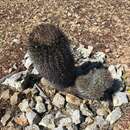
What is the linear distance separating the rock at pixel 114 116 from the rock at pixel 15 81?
1151 millimetres

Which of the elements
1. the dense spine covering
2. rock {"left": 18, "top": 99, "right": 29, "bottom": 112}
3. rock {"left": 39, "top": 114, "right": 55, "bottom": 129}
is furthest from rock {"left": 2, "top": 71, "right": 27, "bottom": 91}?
rock {"left": 39, "top": 114, "right": 55, "bottom": 129}

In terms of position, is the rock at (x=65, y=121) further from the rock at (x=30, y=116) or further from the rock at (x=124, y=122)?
the rock at (x=124, y=122)

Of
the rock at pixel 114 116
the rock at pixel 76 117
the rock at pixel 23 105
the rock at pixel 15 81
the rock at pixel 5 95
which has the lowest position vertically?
the rock at pixel 114 116

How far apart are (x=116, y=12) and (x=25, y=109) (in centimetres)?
235

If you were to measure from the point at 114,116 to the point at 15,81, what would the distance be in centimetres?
129

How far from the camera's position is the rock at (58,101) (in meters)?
5.50

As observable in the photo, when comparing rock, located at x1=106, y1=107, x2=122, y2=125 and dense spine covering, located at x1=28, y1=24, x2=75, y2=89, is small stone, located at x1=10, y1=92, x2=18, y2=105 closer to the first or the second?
dense spine covering, located at x1=28, y1=24, x2=75, y2=89

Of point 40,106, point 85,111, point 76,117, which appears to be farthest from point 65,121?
point 40,106

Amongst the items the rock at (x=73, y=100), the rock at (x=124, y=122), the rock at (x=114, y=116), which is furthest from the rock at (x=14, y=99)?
the rock at (x=124, y=122)

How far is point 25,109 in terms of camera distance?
18.1 ft

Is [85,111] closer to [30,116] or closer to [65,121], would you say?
[65,121]

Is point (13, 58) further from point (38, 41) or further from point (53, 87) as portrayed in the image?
point (38, 41)

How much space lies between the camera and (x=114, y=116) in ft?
17.5

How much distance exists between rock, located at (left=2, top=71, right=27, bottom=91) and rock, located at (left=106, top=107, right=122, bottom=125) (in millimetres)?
1151
